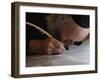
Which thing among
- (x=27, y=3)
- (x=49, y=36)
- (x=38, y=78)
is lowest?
(x=38, y=78)

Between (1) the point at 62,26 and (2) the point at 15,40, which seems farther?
(1) the point at 62,26

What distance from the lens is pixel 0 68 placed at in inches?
79.6

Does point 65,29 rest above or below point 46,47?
above

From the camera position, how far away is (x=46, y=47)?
7.23 ft

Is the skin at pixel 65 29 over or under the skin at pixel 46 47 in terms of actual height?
over

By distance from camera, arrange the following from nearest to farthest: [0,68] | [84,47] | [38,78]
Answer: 1. [0,68]
2. [38,78]
3. [84,47]

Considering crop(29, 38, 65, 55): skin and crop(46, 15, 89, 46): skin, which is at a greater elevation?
crop(46, 15, 89, 46): skin

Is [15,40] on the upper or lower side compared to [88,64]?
upper

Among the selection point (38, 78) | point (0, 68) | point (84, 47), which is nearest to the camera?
point (0, 68)

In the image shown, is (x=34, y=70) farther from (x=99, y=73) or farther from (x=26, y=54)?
(x=99, y=73)

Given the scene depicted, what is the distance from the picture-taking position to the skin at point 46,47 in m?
2.15

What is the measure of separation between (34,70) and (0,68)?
0.30 m

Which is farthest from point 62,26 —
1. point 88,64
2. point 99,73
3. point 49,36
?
point 99,73

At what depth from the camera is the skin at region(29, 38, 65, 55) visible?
2.15 meters
